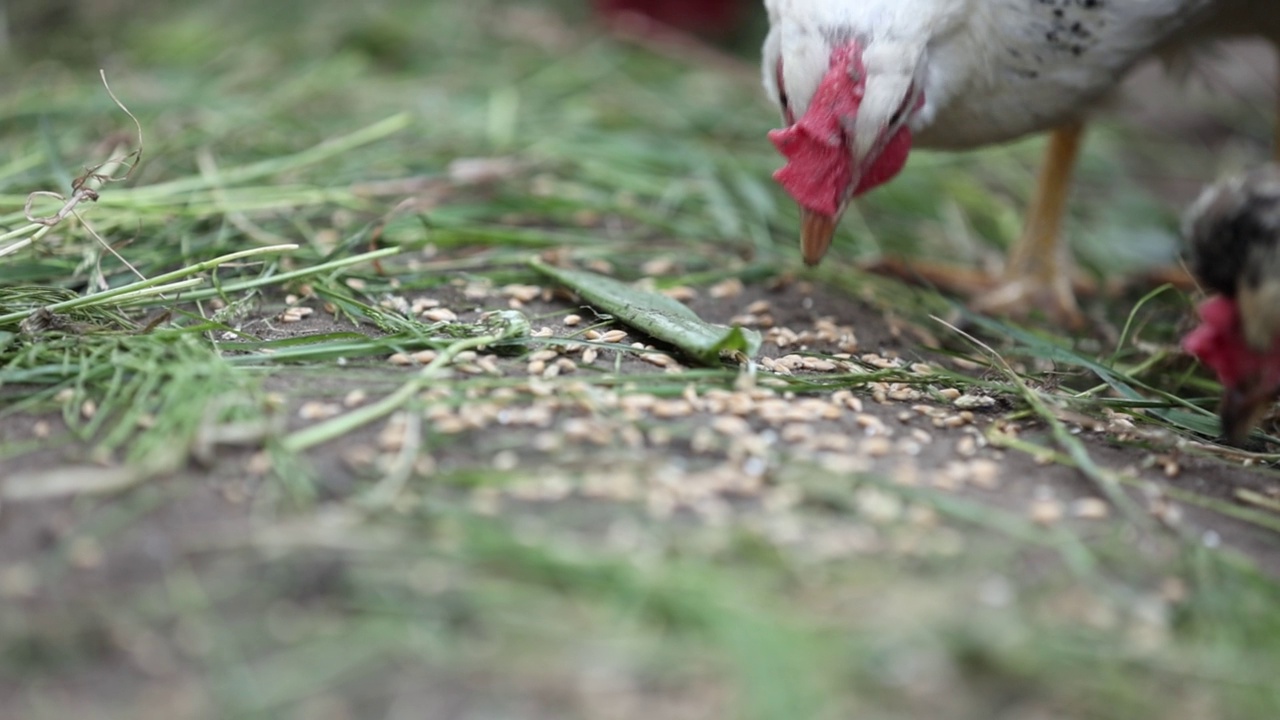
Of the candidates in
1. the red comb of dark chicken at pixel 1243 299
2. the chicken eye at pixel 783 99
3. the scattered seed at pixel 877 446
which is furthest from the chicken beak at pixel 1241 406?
the chicken eye at pixel 783 99

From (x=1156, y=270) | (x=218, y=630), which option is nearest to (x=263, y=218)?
(x=218, y=630)

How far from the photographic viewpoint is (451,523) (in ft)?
5.29

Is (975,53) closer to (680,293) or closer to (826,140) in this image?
(826,140)

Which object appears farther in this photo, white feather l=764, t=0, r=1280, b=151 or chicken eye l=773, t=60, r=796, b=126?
chicken eye l=773, t=60, r=796, b=126

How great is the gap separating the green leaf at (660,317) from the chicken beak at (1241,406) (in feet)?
2.67

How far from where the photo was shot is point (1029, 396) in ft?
6.98

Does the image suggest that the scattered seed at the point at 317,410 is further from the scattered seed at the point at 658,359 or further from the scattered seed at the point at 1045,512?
the scattered seed at the point at 1045,512

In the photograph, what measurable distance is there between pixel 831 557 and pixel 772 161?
225 cm

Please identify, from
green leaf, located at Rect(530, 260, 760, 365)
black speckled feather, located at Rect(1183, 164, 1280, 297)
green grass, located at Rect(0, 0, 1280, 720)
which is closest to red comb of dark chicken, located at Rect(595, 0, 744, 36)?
green grass, located at Rect(0, 0, 1280, 720)

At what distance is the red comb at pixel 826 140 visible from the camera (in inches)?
85.0

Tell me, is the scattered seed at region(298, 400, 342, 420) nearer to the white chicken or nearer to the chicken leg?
the white chicken

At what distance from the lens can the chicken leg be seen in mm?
3020

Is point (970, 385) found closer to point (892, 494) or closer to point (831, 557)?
point (892, 494)

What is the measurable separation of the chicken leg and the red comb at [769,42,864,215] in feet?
3.03
